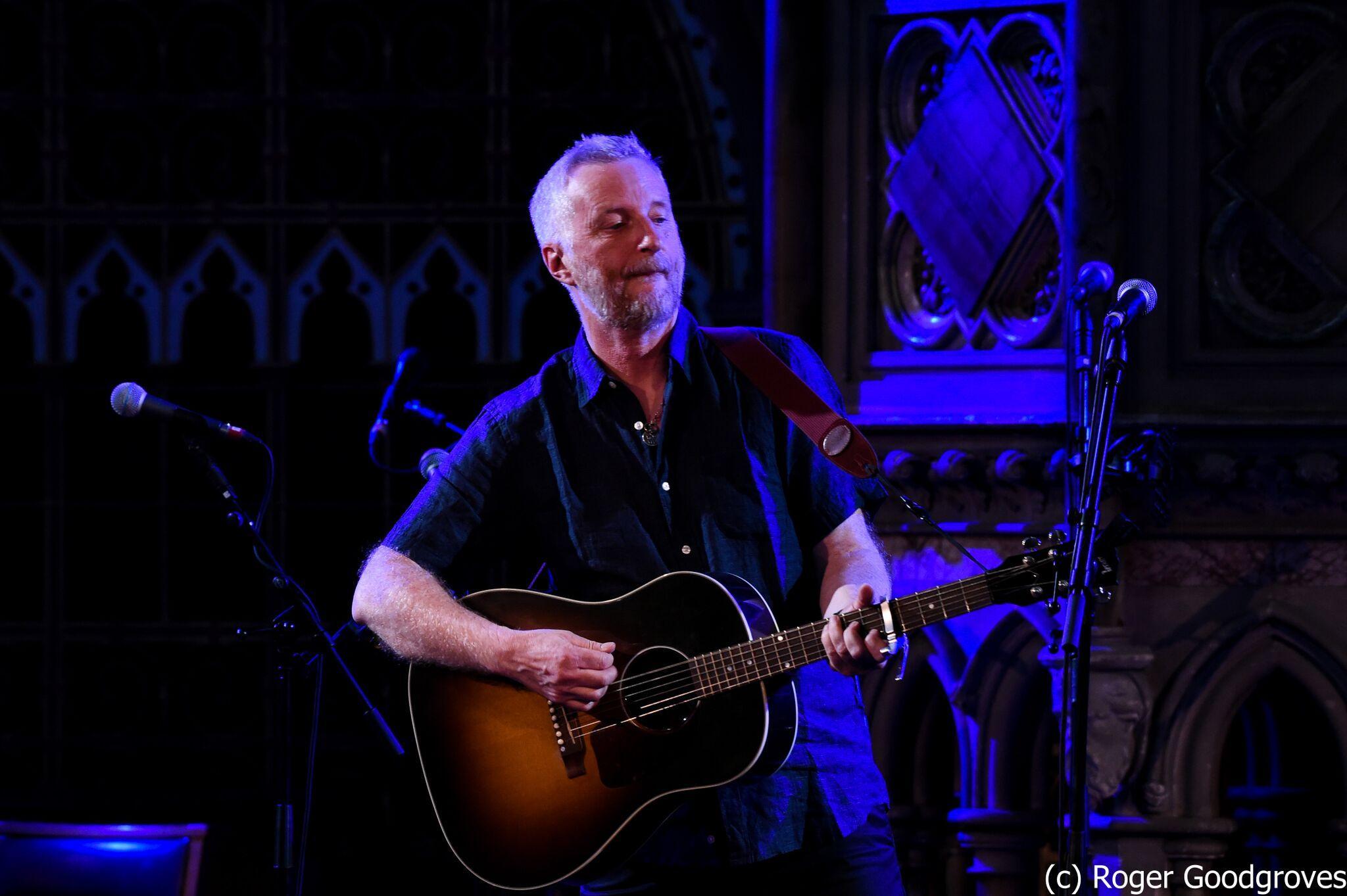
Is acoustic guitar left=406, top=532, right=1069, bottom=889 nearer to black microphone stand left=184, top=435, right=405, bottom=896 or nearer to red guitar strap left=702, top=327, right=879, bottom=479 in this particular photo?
red guitar strap left=702, top=327, right=879, bottom=479

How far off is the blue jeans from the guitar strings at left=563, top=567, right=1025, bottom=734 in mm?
290

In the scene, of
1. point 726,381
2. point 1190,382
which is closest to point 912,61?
point 1190,382

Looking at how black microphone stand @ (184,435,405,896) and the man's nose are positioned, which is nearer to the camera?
the man's nose

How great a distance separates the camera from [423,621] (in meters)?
2.77

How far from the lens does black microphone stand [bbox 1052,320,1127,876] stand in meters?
2.97

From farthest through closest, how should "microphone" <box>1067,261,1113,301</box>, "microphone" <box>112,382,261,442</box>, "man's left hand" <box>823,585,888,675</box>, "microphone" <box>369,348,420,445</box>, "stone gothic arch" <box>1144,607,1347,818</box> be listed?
"microphone" <box>369,348,420,445</box> < "stone gothic arch" <box>1144,607,1347,818</box> < "microphone" <box>112,382,261,442</box> < "microphone" <box>1067,261,1113,301</box> < "man's left hand" <box>823,585,888,675</box>

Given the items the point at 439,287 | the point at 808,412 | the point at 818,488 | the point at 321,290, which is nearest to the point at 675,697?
the point at 818,488

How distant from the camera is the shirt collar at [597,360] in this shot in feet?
9.08

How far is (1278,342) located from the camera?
4230mm

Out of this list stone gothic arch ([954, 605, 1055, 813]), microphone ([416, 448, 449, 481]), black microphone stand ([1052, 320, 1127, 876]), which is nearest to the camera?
black microphone stand ([1052, 320, 1127, 876])

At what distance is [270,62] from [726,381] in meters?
4.26

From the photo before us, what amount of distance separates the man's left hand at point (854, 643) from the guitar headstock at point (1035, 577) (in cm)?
22

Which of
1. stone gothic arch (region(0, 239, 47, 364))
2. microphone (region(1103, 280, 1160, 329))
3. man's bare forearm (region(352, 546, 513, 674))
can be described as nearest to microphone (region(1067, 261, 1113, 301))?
microphone (region(1103, 280, 1160, 329))

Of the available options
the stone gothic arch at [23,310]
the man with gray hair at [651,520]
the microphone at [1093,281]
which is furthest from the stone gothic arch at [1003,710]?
the stone gothic arch at [23,310]
